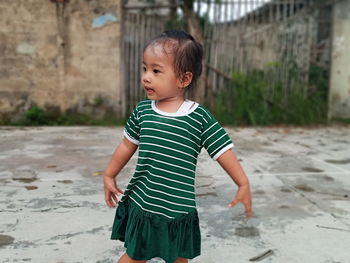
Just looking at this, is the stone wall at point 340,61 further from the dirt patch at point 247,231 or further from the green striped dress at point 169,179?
the green striped dress at point 169,179

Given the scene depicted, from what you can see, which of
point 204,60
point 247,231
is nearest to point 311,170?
point 247,231

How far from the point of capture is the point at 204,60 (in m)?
7.59

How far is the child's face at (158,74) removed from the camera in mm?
1542

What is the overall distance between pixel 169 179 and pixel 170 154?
10 centimetres

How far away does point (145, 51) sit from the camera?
157cm

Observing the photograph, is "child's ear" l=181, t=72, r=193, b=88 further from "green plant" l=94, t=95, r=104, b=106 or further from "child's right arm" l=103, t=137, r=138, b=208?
"green plant" l=94, t=95, r=104, b=106

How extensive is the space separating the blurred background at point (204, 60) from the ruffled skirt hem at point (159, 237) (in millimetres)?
5725

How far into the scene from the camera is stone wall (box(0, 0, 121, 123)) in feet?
22.9

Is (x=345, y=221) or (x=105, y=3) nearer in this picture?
(x=345, y=221)

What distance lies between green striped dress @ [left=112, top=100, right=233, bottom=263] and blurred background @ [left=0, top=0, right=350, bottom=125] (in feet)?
18.7

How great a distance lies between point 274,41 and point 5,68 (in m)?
4.96

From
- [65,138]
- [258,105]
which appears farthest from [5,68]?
[258,105]

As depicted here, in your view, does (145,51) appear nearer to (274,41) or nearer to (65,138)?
(65,138)

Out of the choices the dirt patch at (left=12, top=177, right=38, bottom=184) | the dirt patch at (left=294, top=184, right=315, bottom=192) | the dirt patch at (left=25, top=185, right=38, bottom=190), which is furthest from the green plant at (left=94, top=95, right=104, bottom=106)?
the dirt patch at (left=294, top=184, right=315, bottom=192)
